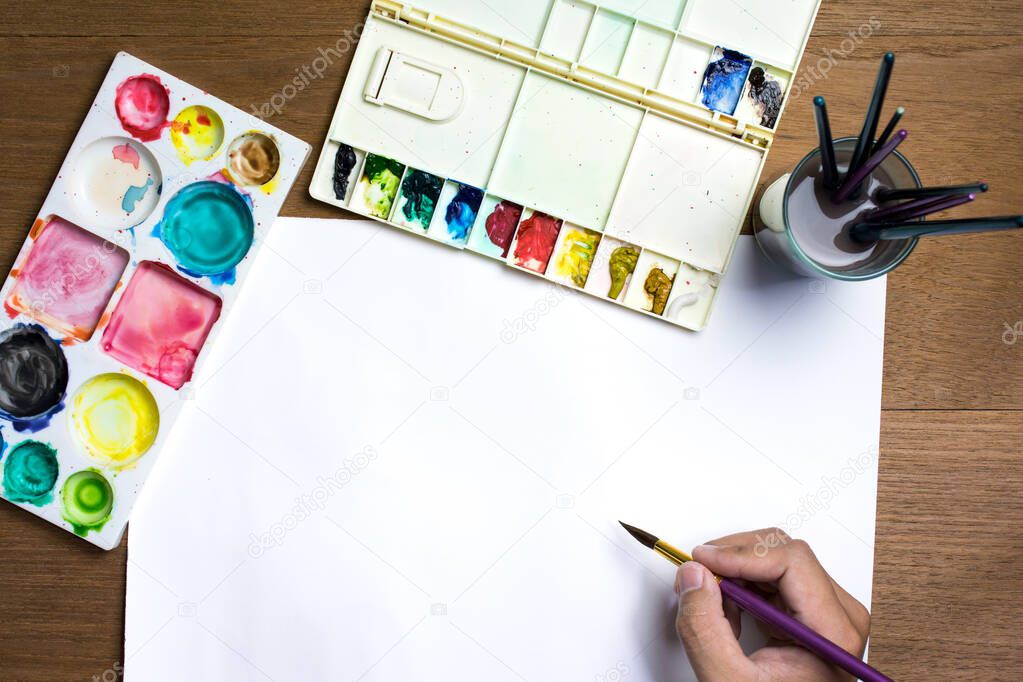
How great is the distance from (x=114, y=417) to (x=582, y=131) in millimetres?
885

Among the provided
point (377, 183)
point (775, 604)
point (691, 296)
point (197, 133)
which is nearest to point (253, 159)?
point (197, 133)

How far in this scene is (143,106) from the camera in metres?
1.26

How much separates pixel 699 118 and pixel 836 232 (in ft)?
0.90

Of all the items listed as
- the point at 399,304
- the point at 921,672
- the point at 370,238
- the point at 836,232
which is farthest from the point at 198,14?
the point at 921,672

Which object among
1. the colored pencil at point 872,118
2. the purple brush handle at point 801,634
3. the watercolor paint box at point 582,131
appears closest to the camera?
the colored pencil at point 872,118

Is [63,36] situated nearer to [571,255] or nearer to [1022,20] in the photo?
[571,255]

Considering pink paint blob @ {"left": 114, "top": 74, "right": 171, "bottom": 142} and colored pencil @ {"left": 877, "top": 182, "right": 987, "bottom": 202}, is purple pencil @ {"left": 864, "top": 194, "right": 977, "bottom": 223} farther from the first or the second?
pink paint blob @ {"left": 114, "top": 74, "right": 171, "bottom": 142}

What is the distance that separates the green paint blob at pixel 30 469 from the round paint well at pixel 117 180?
39 centimetres

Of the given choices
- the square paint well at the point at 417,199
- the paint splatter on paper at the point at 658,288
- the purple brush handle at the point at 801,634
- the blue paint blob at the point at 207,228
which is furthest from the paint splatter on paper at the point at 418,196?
the purple brush handle at the point at 801,634

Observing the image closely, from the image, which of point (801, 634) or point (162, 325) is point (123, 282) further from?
point (801, 634)

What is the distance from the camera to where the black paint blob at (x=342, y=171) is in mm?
1244

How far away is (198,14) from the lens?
1.27m

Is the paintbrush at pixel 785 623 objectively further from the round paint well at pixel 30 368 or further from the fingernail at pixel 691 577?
the round paint well at pixel 30 368

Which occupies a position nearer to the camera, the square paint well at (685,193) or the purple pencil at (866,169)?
the purple pencil at (866,169)
